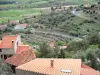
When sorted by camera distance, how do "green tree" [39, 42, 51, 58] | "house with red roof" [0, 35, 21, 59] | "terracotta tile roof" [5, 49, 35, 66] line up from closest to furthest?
"terracotta tile roof" [5, 49, 35, 66]
"green tree" [39, 42, 51, 58]
"house with red roof" [0, 35, 21, 59]

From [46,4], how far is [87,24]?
225 ft

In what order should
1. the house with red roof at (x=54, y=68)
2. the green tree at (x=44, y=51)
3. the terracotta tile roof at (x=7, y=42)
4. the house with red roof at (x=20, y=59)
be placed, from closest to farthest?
1. the house with red roof at (x=54, y=68)
2. the house with red roof at (x=20, y=59)
3. the green tree at (x=44, y=51)
4. the terracotta tile roof at (x=7, y=42)

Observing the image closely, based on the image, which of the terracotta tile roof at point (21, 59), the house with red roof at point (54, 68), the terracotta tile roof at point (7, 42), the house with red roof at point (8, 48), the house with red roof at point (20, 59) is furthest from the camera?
the terracotta tile roof at point (7, 42)

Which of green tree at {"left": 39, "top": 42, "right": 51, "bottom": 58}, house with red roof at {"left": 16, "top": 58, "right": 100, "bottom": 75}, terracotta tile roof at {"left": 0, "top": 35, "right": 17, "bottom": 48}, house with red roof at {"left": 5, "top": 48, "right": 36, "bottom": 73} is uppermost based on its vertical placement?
house with red roof at {"left": 16, "top": 58, "right": 100, "bottom": 75}

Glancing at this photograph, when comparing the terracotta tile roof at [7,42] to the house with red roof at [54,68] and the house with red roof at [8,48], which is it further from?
the house with red roof at [54,68]

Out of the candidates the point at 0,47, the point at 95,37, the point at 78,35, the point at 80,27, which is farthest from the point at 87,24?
the point at 0,47

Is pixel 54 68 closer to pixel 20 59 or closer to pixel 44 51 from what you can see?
pixel 20 59

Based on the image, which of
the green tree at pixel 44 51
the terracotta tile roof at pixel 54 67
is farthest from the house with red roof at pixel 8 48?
the terracotta tile roof at pixel 54 67

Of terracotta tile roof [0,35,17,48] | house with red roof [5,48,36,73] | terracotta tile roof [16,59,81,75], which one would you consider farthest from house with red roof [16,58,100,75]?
terracotta tile roof [0,35,17,48]

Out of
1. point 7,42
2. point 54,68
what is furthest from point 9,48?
point 54,68

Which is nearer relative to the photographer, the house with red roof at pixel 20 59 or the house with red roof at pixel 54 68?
the house with red roof at pixel 54 68

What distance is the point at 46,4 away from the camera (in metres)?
136

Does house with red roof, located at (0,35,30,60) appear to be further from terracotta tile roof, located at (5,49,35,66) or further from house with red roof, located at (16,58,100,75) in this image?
house with red roof, located at (16,58,100,75)

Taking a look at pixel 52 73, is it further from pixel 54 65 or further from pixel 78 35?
pixel 78 35
